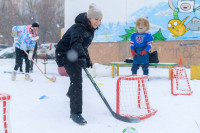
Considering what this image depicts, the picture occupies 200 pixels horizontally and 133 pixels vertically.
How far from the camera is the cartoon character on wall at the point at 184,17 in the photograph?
11195 mm

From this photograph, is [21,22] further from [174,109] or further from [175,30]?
[174,109]

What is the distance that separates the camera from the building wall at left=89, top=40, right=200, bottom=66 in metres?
11.3

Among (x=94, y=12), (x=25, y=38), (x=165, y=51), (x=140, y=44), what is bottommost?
(x=165, y=51)

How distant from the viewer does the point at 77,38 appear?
312 centimetres

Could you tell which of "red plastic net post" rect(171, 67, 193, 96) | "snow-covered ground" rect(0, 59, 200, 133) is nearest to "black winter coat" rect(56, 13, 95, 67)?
"snow-covered ground" rect(0, 59, 200, 133)

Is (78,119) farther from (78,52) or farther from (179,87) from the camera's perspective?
(179,87)

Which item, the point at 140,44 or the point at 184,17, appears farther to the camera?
the point at 184,17

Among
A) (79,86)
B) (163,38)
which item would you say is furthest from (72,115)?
(163,38)

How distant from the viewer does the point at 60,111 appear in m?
3.84

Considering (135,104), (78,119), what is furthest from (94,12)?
(135,104)

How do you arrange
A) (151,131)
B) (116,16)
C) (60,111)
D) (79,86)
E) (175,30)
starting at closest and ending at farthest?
(151,131), (79,86), (60,111), (175,30), (116,16)

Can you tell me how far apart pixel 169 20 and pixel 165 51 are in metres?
1.43

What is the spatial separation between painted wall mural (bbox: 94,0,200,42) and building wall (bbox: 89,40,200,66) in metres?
0.27

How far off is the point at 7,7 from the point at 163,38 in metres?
28.0
